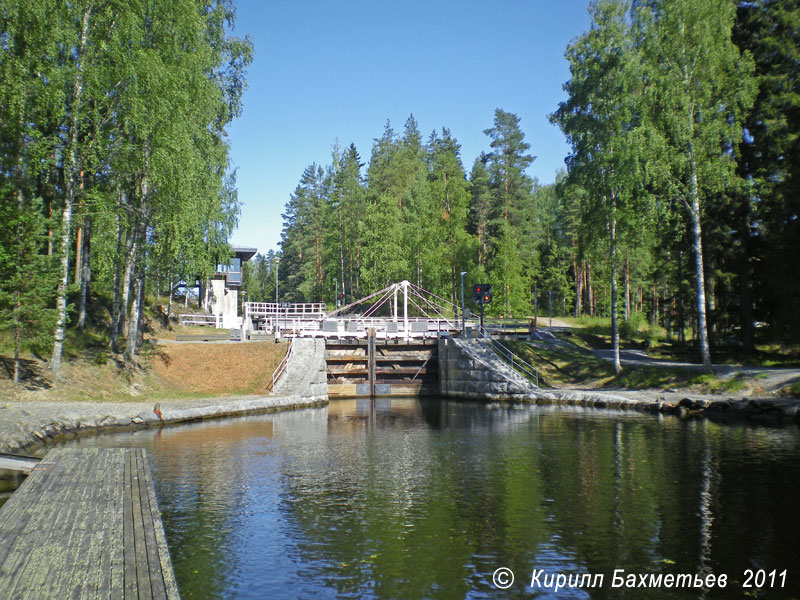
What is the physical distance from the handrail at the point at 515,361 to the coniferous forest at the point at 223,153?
723cm

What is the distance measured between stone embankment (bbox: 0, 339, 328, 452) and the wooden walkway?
5633 millimetres

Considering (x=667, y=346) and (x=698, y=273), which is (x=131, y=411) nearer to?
(x=698, y=273)

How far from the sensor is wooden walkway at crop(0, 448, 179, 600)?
737 cm

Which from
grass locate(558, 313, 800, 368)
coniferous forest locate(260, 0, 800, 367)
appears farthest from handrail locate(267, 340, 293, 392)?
grass locate(558, 313, 800, 368)

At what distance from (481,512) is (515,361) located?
26.3 m

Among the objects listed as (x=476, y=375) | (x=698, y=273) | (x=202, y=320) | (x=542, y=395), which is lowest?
(x=542, y=395)

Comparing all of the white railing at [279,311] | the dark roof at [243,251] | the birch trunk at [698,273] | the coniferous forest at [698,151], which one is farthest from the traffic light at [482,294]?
the dark roof at [243,251]

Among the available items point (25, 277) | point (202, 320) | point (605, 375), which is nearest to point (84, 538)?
point (25, 277)

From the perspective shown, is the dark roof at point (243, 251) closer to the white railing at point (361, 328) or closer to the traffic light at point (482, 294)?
the white railing at point (361, 328)

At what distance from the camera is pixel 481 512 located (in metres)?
12.7

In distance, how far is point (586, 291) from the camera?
7806 cm

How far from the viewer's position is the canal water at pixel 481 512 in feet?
30.3

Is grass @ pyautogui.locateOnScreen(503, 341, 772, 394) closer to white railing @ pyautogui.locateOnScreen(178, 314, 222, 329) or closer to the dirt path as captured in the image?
the dirt path

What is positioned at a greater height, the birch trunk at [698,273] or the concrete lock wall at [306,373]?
the birch trunk at [698,273]
